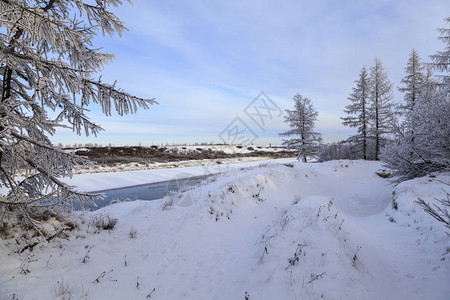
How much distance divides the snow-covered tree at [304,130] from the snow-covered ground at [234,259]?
763 inches

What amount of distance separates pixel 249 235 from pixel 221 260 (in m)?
1.70

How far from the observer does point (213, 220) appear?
7.85 metres

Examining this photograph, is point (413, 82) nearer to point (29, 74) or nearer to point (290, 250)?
point (290, 250)

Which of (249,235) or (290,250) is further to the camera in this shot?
(249,235)

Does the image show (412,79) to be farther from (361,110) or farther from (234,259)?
(234,259)

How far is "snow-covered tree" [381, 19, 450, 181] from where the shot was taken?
7998 mm

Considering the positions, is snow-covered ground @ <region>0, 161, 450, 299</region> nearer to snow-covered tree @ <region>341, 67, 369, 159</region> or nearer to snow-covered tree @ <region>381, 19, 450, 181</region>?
snow-covered tree @ <region>381, 19, 450, 181</region>

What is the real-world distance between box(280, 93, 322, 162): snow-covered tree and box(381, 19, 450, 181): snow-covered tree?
13.7 metres

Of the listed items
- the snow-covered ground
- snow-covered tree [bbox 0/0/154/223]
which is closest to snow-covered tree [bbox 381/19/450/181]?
the snow-covered ground

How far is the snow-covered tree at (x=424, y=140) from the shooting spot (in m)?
8.00

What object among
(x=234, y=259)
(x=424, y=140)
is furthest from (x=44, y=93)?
(x=424, y=140)

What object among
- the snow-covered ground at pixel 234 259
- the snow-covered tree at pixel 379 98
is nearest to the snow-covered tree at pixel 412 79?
the snow-covered tree at pixel 379 98

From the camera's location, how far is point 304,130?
27.3m

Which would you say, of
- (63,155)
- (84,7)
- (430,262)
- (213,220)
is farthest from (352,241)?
(84,7)
